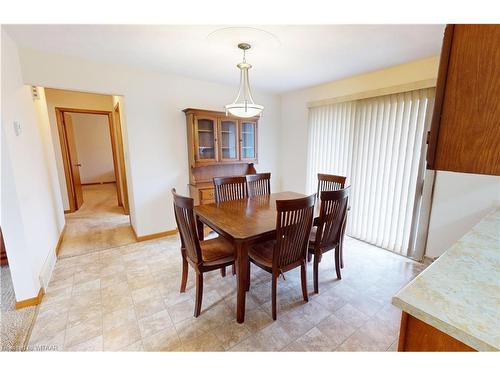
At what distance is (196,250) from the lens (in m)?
1.75

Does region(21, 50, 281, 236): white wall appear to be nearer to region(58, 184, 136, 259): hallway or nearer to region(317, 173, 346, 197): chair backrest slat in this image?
region(58, 184, 136, 259): hallway

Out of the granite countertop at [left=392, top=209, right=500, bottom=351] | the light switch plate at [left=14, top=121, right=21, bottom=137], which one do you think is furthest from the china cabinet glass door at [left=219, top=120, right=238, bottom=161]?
the granite countertop at [left=392, top=209, right=500, bottom=351]

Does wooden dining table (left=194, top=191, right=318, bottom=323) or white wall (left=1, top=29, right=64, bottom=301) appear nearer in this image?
wooden dining table (left=194, top=191, right=318, bottom=323)

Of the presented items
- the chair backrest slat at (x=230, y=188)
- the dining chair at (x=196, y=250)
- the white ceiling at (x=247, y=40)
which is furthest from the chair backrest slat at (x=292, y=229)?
the white ceiling at (x=247, y=40)

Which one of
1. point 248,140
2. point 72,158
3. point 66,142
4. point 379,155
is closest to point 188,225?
point 248,140

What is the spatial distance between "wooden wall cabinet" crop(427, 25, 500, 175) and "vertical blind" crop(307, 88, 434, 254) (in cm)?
229

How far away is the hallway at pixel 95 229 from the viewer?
3.07 metres

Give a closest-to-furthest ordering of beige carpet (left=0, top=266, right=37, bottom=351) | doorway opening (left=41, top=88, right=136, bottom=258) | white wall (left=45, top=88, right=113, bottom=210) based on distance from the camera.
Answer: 1. beige carpet (left=0, top=266, right=37, bottom=351)
2. doorway opening (left=41, top=88, right=136, bottom=258)
3. white wall (left=45, top=88, right=113, bottom=210)

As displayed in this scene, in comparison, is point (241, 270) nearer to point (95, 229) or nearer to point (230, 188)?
point (230, 188)

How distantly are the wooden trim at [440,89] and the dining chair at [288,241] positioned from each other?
0.96 meters

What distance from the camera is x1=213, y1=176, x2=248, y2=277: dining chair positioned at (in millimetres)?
2615

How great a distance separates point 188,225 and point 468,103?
1576 mm

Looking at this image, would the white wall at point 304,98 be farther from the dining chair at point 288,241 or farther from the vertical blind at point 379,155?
the dining chair at point 288,241
